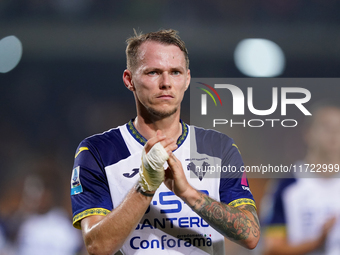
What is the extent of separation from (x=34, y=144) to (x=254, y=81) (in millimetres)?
2750

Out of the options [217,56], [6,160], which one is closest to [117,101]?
[217,56]

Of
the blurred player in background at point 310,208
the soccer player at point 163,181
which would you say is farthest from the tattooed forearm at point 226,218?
the blurred player in background at point 310,208

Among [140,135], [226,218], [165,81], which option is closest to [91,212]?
[140,135]

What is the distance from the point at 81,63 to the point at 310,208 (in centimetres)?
304

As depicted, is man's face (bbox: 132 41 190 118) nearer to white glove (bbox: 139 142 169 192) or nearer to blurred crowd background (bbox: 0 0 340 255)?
white glove (bbox: 139 142 169 192)

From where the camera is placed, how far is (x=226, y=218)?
1753mm

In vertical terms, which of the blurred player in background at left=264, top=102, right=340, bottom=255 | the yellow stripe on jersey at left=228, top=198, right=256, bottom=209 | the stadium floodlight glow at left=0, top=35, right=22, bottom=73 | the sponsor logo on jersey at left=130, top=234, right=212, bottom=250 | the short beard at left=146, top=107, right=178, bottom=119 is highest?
the stadium floodlight glow at left=0, top=35, right=22, bottom=73

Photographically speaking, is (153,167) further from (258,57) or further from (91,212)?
(258,57)

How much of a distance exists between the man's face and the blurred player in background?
210 cm

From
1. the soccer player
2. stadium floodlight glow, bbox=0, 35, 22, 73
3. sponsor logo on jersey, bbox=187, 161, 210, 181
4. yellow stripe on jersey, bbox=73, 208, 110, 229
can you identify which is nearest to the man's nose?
the soccer player

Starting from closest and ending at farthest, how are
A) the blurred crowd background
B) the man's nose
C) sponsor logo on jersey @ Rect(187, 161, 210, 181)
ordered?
the man's nose
sponsor logo on jersey @ Rect(187, 161, 210, 181)
the blurred crowd background

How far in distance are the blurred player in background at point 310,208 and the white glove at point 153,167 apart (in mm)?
2333

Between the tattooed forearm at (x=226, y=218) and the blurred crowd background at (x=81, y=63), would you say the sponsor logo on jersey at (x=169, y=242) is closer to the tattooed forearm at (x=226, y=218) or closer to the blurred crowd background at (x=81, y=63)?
the tattooed forearm at (x=226, y=218)

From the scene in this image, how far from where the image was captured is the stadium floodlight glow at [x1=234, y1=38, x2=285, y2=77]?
4.21 m
